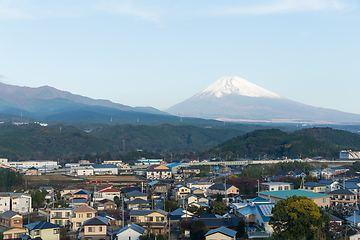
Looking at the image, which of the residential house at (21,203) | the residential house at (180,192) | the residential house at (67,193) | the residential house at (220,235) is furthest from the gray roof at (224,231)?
the residential house at (67,193)

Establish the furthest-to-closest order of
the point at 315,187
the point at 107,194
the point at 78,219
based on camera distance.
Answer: the point at 107,194, the point at 315,187, the point at 78,219

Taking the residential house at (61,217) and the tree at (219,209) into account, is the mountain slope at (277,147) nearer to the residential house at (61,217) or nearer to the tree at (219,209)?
the tree at (219,209)

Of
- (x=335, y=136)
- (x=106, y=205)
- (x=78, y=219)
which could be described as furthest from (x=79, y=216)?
(x=335, y=136)

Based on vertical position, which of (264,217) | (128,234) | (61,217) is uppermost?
(264,217)

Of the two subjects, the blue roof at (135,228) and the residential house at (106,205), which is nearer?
the blue roof at (135,228)

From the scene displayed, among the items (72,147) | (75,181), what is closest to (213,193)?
(75,181)

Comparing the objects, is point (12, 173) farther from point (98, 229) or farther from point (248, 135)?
point (248, 135)

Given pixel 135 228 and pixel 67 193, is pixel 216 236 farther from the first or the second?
pixel 67 193
